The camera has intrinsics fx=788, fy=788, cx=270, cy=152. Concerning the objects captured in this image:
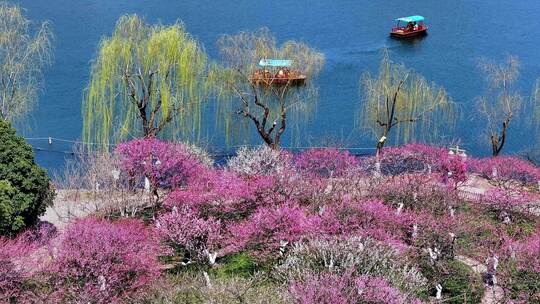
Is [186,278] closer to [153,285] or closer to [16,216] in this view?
[153,285]

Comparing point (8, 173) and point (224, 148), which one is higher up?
point (8, 173)

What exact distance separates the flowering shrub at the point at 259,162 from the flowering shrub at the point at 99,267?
6.67 metres

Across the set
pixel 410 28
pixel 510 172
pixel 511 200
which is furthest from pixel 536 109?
pixel 410 28

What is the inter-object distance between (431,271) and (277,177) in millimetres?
5151

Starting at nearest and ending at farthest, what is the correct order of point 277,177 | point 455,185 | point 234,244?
point 234,244 → point 277,177 → point 455,185

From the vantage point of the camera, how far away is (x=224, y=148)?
31750mm

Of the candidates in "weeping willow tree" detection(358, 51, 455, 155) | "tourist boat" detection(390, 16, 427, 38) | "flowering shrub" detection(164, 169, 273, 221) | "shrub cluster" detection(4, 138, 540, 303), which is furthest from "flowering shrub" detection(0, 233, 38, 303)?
"tourist boat" detection(390, 16, 427, 38)

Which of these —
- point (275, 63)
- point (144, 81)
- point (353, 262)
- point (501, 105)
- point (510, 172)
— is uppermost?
point (144, 81)

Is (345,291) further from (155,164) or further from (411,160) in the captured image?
(411,160)

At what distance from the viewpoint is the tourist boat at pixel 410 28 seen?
51.8 m

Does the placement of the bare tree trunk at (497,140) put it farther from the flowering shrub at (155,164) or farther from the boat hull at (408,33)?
the boat hull at (408,33)

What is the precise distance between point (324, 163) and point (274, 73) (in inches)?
240

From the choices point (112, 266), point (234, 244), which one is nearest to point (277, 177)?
point (234, 244)

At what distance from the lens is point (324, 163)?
24.4 metres
